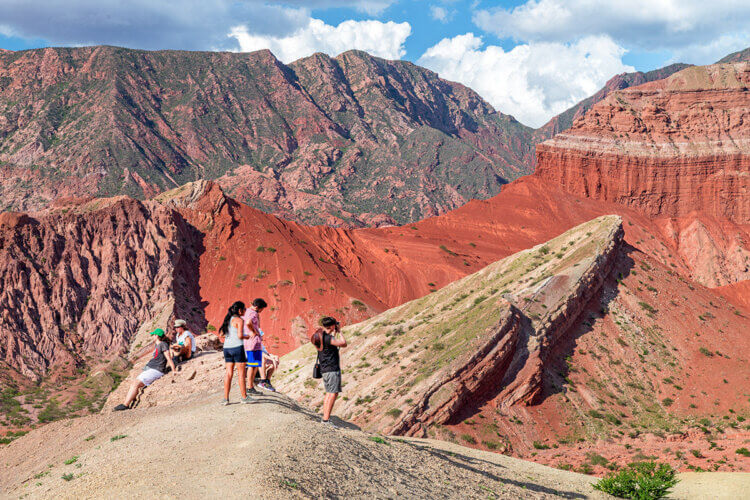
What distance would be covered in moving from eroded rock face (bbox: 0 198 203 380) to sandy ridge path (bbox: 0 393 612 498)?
28834 millimetres

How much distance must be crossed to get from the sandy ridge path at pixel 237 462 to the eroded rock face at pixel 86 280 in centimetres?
2883

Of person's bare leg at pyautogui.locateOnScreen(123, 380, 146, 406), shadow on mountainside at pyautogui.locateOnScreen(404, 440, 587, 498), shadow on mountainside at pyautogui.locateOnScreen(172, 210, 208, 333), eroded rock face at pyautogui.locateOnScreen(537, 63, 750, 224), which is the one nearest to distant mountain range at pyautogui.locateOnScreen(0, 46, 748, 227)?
eroded rock face at pyautogui.locateOnScreen(537, 63, 750, 224)

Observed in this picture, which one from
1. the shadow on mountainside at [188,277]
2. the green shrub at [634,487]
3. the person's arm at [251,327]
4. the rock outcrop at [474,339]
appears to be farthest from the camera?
the shadow on mountainside at [188,277]

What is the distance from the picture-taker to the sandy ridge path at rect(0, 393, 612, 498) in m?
8.00

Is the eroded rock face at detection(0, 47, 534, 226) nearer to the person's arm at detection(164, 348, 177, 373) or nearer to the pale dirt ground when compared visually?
the person's arm at detection(164, 348, 177, 373)

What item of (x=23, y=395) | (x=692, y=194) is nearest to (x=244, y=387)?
(x=23, y=395)

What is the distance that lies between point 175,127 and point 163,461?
18722 cm

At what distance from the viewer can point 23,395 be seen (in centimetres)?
3450

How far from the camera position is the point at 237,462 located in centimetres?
848

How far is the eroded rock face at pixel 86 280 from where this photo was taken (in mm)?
39344

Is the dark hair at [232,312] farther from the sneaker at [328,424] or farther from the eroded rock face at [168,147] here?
the eroded rock face at [168,147]

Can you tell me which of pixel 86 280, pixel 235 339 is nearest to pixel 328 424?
pixel 235 339

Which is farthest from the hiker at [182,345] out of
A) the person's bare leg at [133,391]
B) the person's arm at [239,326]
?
the person's arm at [239,326]

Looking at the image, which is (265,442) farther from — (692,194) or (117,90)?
(117,90)
